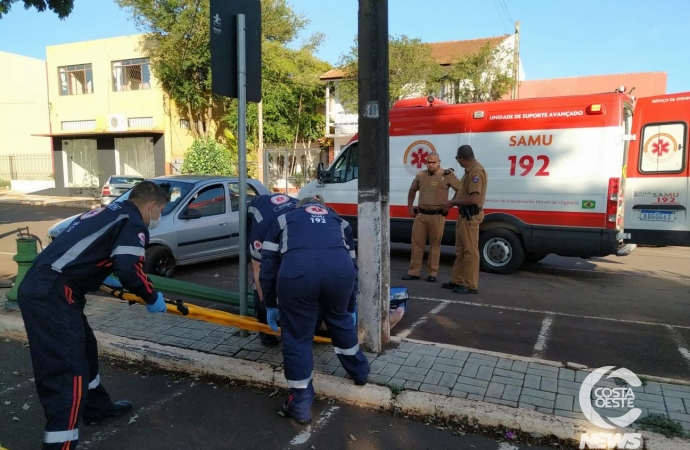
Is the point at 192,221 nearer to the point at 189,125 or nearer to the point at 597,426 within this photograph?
the point at 597,426

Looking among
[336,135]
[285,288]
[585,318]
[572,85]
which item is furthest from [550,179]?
[572,85]

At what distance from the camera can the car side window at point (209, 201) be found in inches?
312

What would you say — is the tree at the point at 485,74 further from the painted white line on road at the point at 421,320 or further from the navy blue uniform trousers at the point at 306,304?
the navy blue uniform trousers at the point at 306,304

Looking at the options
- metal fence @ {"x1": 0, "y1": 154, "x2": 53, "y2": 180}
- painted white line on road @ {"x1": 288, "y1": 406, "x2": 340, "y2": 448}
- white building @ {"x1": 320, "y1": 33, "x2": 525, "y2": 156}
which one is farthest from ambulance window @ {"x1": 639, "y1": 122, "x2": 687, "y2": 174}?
metal fence @ {"x1": 0, "y1": 154, "x2": 53, "y2": 180}

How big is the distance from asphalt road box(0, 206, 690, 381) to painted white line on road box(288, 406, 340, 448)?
1.67 m

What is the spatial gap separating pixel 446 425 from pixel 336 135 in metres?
24.9

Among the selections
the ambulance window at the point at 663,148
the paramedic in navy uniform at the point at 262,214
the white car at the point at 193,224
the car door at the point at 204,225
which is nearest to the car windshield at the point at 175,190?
the white car at the point at 193,224

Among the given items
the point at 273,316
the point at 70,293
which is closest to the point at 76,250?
the point at 70,293

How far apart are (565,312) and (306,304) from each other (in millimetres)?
4037

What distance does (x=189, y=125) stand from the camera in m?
28.5

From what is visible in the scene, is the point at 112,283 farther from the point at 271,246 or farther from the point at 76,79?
the point at 76,79

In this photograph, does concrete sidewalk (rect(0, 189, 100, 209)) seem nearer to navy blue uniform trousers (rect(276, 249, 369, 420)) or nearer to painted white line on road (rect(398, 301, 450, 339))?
painted white line on road (rect(398, 301, 450, 339))

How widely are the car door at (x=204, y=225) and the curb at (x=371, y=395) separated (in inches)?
115

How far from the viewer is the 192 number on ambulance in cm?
779
